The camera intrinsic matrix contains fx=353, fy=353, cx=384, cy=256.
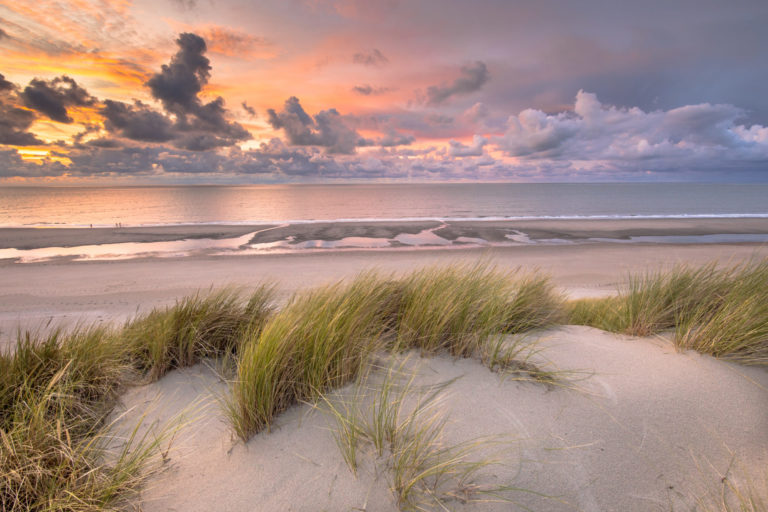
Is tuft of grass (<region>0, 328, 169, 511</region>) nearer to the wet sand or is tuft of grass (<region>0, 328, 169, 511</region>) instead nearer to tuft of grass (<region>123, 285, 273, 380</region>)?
tuft of grass (<region>123, 285, 273, 380</region>)

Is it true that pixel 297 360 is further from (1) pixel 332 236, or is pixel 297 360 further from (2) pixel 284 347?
(1) pixel 332 236

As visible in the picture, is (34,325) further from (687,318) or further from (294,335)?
(687,318)

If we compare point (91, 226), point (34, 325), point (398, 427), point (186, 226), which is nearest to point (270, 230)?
point (186, 226)

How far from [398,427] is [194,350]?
7.93ft

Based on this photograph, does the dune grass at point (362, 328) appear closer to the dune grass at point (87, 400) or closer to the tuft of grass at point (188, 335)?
the tuft of grass at point (188, 335)

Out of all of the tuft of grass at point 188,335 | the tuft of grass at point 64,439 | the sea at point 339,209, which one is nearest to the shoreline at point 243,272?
the tuft of grass at point 188,335

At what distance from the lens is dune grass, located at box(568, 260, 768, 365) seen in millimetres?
3371

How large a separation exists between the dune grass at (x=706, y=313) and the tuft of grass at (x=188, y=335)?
171 inches

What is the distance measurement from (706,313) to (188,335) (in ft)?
18.7

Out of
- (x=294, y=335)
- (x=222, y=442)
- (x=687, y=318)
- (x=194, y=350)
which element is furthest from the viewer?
(x=687, y=318)

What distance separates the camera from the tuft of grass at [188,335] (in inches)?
137

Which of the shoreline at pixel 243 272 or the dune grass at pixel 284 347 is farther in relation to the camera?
the shoreline at pixel 243 272

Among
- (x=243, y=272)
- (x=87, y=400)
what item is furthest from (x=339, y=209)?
(x=87, y=400)

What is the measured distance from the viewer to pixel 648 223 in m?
31.1
